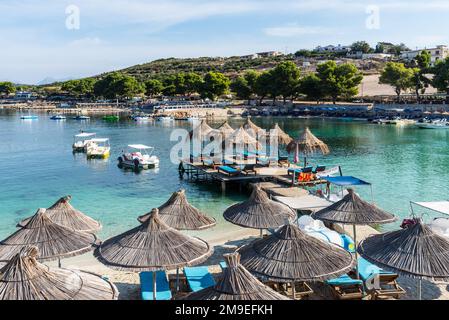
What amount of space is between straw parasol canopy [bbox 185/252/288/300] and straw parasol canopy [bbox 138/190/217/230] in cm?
695

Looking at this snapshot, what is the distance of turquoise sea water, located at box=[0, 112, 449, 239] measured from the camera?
24.2 metres

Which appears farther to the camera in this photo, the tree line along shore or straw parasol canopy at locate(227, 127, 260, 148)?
the tree line along shore

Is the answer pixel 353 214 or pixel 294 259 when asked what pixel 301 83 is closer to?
pixel 353 214

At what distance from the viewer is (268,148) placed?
38.5 metres

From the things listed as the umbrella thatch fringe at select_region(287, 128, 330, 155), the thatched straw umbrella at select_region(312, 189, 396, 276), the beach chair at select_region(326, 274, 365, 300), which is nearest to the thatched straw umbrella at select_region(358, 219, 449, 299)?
the beach chair at select_region(326, 274, 365, 300)

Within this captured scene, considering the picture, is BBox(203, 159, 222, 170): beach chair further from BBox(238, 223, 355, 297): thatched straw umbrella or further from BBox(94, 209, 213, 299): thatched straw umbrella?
BBox(238, 223, 355, 297): thatched straw umbrella

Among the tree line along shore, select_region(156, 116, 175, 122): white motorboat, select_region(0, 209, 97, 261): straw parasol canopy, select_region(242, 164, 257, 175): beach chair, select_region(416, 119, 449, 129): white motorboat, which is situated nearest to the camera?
select_region(0, 209, 97, 261): straw parasol canopy

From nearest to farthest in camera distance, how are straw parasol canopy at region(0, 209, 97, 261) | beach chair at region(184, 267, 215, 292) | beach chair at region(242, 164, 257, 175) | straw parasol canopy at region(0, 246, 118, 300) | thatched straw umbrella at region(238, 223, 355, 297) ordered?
straw parasol canopy at region(0, 246, 118, 300) < thatched straw umbrella at region(238, 223, 355, 297) < straw parasol canopy at region(0, 209, 97, 261) < beach chair at region(184, 267, 215, 292) < beach chair at region(242, 164, 257, 175)

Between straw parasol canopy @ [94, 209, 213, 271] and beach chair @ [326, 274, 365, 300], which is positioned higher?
straw parasol canopy @ [94, 209, 213, 271]

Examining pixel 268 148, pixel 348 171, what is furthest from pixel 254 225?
pixel 268 148

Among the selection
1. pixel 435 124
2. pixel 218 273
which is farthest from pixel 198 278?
pixel 435 124

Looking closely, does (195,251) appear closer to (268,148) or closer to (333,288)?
(333,288)

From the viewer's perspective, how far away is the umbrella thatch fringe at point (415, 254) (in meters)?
9.55

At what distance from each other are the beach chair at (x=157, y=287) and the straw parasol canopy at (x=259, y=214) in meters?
2.90
